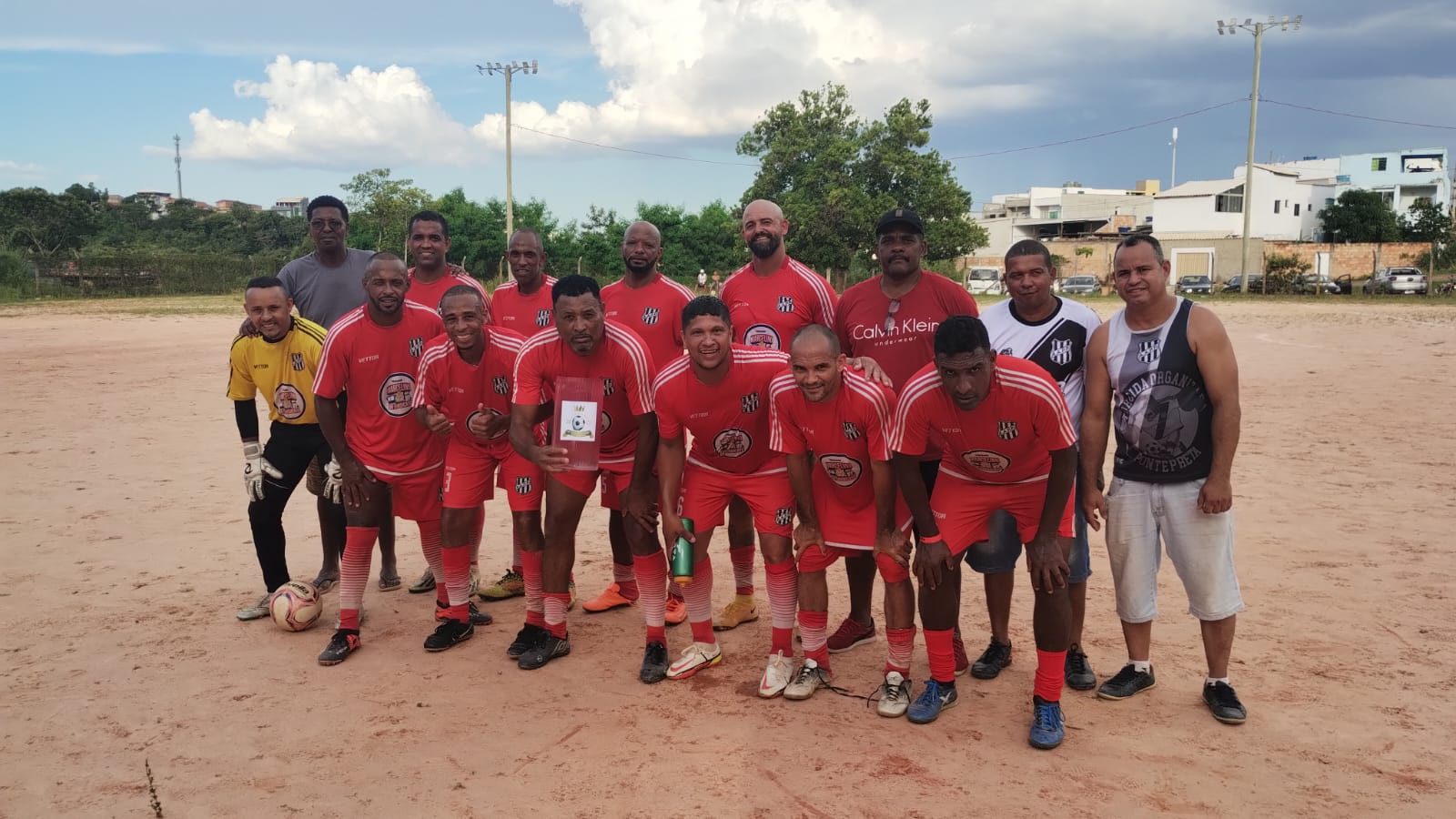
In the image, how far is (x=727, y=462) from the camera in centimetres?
553

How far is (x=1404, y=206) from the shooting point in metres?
77.5

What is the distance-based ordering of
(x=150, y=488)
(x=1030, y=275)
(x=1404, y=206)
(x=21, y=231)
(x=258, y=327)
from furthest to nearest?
(x=1404, y=206) → (x=21, y=231) → (x=150, y=488) → (x=258, y=327) → (x=1030, y=275)

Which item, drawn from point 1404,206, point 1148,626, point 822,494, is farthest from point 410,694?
point 1404,206

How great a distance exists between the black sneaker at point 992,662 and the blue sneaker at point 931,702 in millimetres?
416

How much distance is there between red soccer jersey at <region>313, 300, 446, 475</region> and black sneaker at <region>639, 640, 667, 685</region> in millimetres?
1875

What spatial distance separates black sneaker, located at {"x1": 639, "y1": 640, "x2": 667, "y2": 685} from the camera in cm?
553

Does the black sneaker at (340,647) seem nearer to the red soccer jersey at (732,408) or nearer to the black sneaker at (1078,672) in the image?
the red soccer jersey at (732,408)

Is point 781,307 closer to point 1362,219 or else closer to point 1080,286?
point 1080,286

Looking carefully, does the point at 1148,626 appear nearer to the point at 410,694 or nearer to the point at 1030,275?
the point at 1030,275

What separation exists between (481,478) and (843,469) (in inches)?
91.9

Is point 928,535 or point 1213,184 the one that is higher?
point 1213,184

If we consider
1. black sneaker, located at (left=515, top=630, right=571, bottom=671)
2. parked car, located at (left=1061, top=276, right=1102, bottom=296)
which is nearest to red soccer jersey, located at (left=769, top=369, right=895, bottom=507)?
black sneaker, located at (left=515, top=630, right=571, bottom=671)

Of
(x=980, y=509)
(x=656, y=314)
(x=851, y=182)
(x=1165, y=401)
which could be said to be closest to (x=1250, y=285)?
(x=851, y=182)

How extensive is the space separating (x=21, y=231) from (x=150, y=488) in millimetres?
60538
